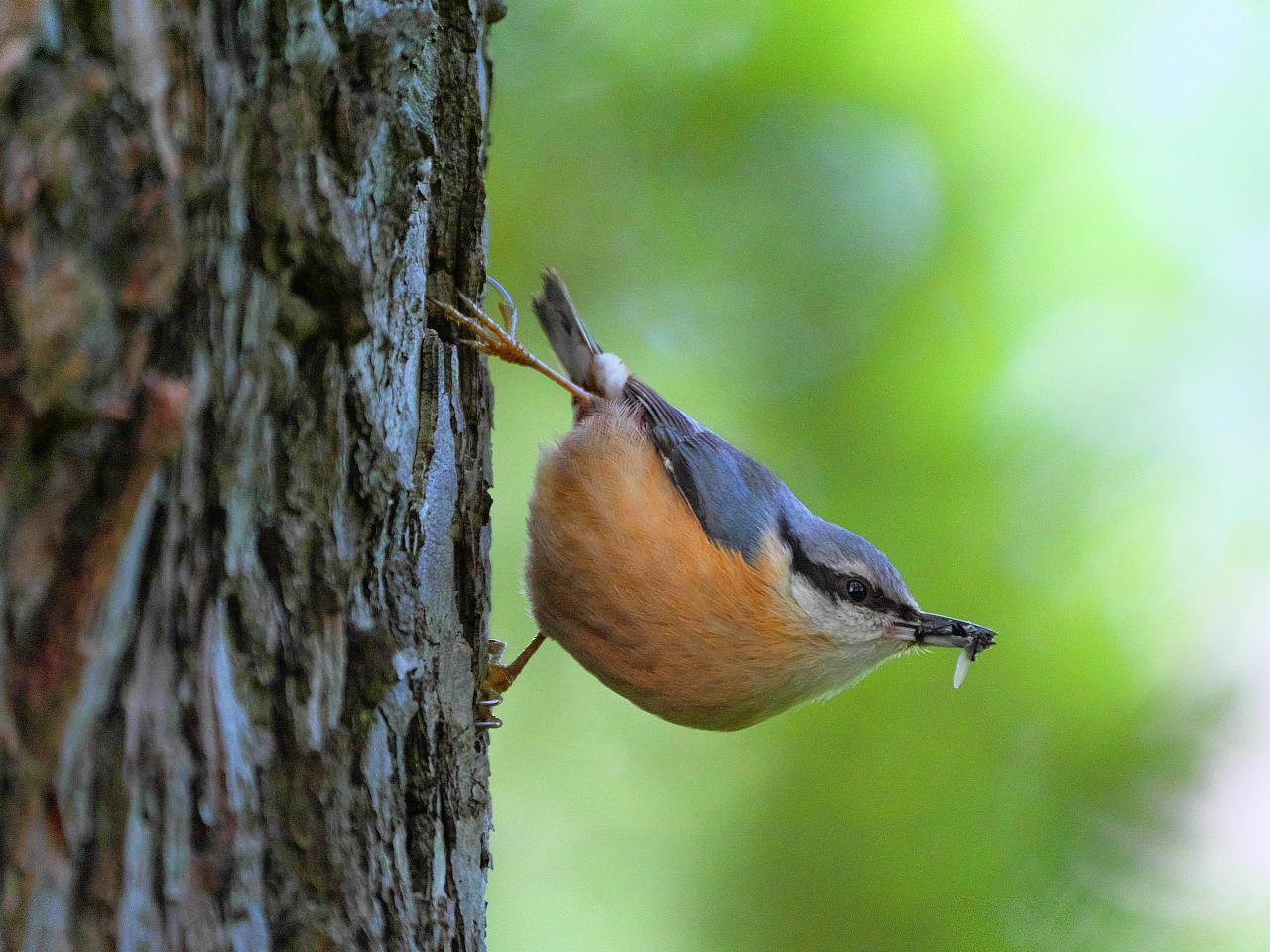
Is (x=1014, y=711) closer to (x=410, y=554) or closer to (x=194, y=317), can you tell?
(x=410, y=554)

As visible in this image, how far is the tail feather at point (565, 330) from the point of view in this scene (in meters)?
3.51

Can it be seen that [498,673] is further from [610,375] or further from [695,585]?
[610,375]

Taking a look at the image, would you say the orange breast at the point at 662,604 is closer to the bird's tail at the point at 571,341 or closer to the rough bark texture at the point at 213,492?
the bird's tail at the point at 571,341

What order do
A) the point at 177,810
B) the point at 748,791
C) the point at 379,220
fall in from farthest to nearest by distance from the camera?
the point at 748,791 → the point at 379,220 → the point at 177,810

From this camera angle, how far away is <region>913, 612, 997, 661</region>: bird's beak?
2838 mm

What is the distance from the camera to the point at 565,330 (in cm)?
354

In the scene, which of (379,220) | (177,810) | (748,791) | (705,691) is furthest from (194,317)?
(748,791)

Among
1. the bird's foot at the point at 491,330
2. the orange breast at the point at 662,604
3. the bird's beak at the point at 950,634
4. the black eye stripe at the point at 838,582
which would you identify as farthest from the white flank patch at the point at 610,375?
the bird's beak at the point at 950,634

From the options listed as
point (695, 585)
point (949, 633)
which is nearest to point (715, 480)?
point (695, 585)

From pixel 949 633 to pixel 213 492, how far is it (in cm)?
227

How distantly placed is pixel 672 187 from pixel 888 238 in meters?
0.99

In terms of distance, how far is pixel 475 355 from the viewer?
207 cm

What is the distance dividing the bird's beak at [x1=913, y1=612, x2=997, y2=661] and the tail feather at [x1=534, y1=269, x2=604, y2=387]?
1402 millimetres

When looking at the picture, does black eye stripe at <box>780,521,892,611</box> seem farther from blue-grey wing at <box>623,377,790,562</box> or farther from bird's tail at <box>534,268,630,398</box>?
bird's tail at <box>534,268,630,398</box>
